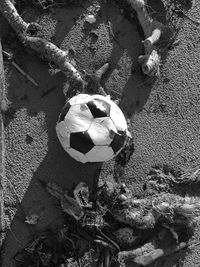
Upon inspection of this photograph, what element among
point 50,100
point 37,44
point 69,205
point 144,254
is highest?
point 37,44

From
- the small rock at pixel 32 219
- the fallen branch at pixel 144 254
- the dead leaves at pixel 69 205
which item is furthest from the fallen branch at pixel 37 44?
the fallen branch at pixel 144 254

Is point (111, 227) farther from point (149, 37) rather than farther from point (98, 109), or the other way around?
point (149, 37)

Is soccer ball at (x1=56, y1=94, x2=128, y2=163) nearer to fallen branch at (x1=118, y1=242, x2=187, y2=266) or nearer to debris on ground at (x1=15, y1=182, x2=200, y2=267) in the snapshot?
debris on ground at (x1=15, y1=182, x2=200, y2=267)

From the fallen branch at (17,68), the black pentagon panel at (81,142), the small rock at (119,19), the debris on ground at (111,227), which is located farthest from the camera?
the small rock at (119,19)

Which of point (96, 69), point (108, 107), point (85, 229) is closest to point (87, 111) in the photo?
point (108, 107)

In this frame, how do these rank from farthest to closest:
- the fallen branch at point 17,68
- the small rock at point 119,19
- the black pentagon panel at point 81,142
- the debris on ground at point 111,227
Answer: the small rock at point 119,19, the fallen branch at point 17,68, the debris on ground at point 111,227, the black pentagon panel at point 81,142

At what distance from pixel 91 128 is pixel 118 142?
0.18m

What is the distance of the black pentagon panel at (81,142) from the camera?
2.60 m

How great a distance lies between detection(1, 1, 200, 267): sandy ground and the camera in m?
2.87

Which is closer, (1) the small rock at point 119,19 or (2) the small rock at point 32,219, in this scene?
(2) the small rock at point 32,219

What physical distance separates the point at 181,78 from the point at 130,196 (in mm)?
864

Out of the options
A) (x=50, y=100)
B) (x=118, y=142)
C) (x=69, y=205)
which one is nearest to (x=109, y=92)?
(x=50, y=100)

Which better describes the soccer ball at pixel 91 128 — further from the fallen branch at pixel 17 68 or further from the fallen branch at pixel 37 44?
the fallen branch at pixel 17 68

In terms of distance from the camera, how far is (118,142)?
8.80 ft
